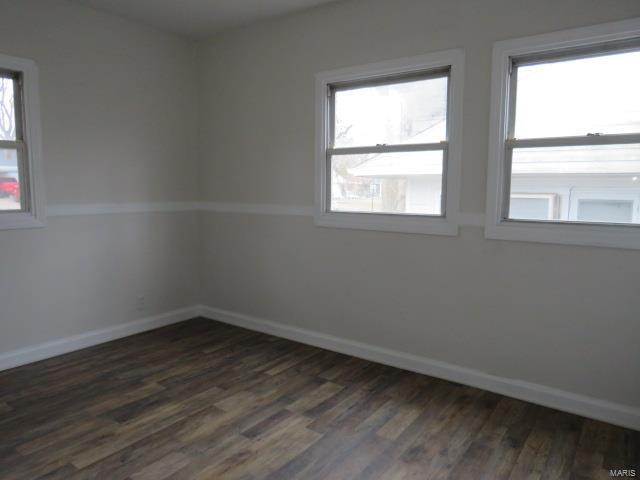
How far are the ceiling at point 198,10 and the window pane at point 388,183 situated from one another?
4.28ft

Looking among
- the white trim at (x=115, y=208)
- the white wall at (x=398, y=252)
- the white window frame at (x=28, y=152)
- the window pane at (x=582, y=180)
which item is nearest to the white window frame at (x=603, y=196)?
the window pane at (x=582, y=180)

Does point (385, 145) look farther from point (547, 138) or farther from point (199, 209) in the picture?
point (199, 209)

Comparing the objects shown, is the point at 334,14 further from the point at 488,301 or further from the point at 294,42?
the point at 488,301

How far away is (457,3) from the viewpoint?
10.0 feet

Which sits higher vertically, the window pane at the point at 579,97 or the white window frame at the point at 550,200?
the window pane at the point at 579,97

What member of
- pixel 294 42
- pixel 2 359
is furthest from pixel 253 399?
pixel 294 42

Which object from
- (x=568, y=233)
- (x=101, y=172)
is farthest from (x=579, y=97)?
(x=101, y=172)

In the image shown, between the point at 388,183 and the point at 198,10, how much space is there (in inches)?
84.3

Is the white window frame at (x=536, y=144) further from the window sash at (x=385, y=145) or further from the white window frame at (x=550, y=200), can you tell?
the window sash at (x=385, y=145)

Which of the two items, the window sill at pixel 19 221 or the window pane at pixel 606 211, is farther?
the window sill at pixel 19 221

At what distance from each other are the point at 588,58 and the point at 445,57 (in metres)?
0.86

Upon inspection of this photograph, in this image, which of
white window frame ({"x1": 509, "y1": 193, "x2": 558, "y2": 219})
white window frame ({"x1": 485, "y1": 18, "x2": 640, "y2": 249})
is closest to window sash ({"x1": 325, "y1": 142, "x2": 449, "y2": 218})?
white window frame ({"x1": 485, "y1": 18, "x2": 640, "y2": 249})

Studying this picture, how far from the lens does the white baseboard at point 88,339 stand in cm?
346

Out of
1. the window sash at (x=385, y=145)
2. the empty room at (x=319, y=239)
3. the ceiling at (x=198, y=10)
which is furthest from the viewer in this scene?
the ceiling at (x=198, y=10)
